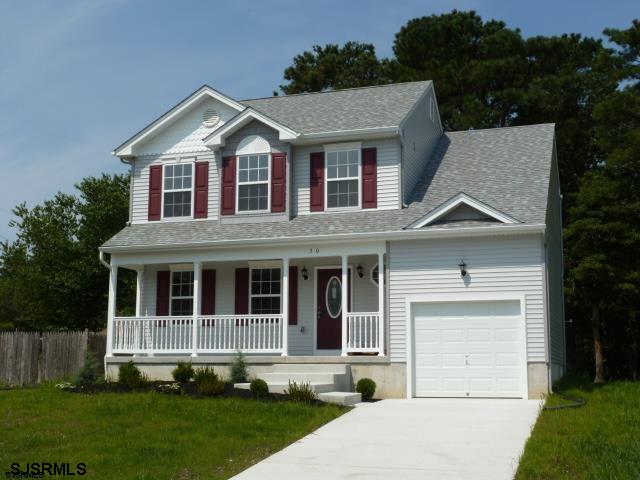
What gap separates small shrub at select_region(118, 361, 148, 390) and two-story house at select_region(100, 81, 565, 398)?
4.12 feet

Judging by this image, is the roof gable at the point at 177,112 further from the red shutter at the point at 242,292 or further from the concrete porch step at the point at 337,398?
the concrete porch step at the point at 337,398

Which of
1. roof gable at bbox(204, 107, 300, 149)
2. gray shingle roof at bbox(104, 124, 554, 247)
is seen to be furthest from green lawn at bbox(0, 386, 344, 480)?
roof gable at bbox(204, 107, 300, 149)

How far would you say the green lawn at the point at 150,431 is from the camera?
33.4ft

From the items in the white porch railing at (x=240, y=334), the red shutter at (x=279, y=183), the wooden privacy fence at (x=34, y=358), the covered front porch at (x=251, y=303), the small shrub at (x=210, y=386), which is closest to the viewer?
the small shrub at (x=210, y=386)

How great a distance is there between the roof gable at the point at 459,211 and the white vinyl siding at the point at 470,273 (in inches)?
17.9

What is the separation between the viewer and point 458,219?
1742 cm

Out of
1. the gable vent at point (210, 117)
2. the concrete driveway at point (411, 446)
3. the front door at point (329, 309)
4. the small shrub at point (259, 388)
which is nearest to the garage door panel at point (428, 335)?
the concrete driveway at point (411, 446)

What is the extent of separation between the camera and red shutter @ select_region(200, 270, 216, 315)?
20.5 meters

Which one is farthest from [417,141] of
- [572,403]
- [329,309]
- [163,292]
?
[572,403]

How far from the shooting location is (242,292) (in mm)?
20312

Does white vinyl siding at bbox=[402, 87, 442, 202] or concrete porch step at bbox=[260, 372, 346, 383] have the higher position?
white vinyl siding at bbox=[402, 87, 442, 202]

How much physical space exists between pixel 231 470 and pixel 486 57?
94.5ft

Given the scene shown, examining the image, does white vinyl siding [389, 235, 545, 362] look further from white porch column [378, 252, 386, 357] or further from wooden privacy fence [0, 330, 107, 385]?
wooden privacy fence [0, 330, 107, 385]

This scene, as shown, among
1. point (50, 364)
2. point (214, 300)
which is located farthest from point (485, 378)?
point (50, 364)
